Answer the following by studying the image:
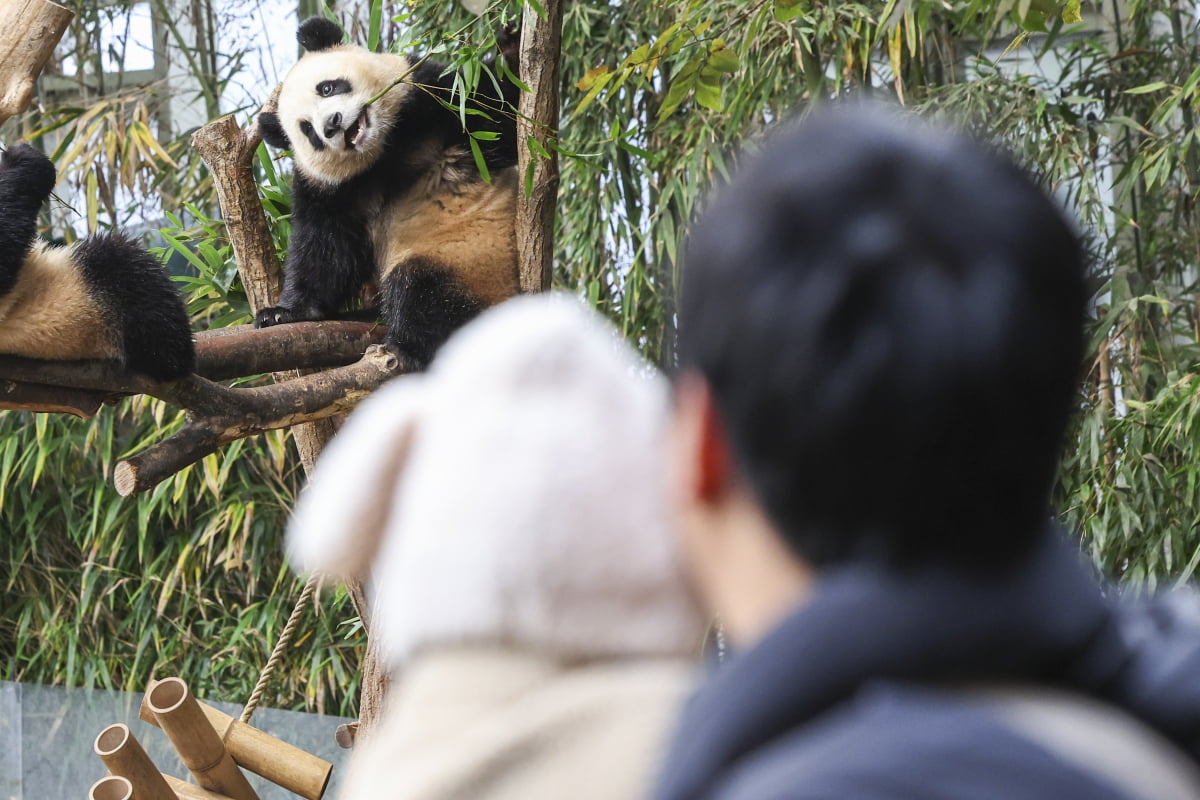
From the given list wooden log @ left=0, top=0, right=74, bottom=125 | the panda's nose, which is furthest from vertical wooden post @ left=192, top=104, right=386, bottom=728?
wooden log @ left=0, top=0, right=74, bottom=125

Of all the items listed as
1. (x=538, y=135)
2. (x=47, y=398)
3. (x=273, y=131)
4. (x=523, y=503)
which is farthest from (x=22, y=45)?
(x=523, y=503)

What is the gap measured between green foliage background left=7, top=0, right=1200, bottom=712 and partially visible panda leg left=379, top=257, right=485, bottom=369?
323 mm

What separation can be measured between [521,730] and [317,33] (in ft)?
7.31

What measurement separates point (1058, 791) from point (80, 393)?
1570 mm

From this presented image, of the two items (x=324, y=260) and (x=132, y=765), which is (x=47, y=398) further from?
(x=324, y=260)

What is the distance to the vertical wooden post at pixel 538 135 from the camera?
1.79 m

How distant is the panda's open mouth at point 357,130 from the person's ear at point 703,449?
2043 mm

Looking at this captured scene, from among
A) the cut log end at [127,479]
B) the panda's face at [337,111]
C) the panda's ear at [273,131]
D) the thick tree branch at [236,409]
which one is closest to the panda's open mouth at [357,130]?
the panda's face at [337,111]

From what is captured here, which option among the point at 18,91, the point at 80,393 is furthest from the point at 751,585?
Result: the point at 80,393

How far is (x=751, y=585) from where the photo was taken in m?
0.35

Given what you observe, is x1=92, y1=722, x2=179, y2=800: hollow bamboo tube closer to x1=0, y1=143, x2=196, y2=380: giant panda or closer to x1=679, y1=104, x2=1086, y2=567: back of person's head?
x1=0, y1=143, x2=196, y2=380: giant panda

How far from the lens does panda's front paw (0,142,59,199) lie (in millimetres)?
1641

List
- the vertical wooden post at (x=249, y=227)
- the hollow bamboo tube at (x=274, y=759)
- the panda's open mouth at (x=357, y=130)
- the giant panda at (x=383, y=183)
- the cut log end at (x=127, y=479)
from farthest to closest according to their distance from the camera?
the panda's open mouth at (x=357, y=130) → the giant panda at (x=383, y=183) → the vertical wooden post at (x=249, y=227) → the hollow bamboo tube at (x=274, y=759) → the cut log end at (x=127, y=479)

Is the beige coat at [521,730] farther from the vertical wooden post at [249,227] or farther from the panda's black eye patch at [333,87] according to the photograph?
the panda's black eye patch at [333,87]
